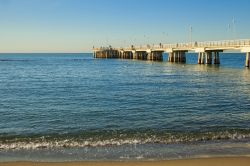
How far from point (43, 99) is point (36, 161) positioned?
48.5 ft

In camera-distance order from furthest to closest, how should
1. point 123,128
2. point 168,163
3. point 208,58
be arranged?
point 208,58
point 123,128
point 168,163

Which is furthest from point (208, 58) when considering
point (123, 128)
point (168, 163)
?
point (168, 163)

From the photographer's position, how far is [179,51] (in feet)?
289

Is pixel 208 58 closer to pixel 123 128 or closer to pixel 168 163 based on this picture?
pixel 123 128

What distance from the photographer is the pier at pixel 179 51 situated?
6054 centimetres

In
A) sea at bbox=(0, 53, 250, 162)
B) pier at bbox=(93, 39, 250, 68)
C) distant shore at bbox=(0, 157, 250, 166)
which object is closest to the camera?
distant shore at bbox=(0, 157, 250, 166)

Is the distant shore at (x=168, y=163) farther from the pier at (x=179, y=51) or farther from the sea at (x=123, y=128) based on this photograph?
the pier at (x=179, y=51)

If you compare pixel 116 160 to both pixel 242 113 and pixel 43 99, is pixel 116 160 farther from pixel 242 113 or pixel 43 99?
pixel 43 99

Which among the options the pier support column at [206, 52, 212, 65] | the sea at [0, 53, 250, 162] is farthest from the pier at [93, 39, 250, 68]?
the sea at [0, 53, 250, 162]

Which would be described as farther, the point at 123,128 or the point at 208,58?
the point at 208,58

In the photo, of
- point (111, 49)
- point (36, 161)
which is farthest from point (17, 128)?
point (111, 49)

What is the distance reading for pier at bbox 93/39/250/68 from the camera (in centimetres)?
6054

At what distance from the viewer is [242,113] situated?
20.1 m

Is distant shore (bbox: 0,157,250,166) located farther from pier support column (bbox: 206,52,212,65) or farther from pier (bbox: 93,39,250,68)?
pier support column (bbox: 206,52,212,65)
